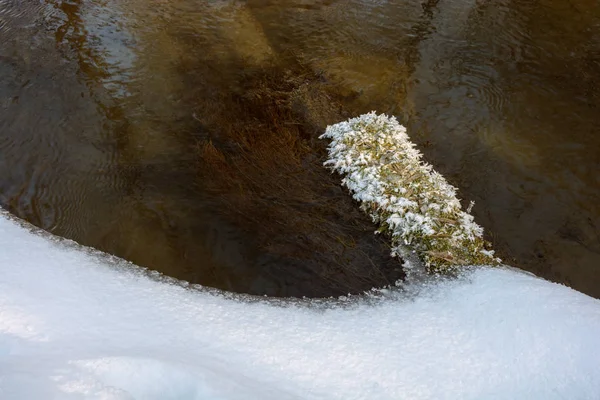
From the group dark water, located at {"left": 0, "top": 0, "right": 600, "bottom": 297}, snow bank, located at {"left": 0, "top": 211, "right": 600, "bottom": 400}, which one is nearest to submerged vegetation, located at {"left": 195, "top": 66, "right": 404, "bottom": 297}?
dark water, located at {"left": 0, "top": 0, "right": 600, "bottom": 297}

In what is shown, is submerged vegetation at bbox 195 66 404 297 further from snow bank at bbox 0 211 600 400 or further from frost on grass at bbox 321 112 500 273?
snow bank at bbox 0 211 600 400

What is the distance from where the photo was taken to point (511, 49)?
23.5 feet

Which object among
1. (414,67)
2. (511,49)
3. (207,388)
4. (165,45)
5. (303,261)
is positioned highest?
(511,49)

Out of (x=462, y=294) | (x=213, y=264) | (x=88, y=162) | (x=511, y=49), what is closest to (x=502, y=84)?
(x=511, y=49)

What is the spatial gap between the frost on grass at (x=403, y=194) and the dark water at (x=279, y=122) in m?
0.24

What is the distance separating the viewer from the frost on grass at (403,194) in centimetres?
430

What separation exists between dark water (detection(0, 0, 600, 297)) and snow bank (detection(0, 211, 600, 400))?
475mm

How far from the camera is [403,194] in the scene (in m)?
4.64

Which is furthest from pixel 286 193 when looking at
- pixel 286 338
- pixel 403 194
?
pixel 286 338

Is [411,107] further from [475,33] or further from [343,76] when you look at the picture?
[475,33]

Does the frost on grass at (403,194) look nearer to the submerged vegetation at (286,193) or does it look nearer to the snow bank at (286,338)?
the submerged vegetation at (286,193)

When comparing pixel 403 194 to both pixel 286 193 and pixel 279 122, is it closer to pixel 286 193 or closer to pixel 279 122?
pixel 286 193

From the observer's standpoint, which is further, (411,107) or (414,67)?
(414,67)

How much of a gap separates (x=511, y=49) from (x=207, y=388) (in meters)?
6.81
